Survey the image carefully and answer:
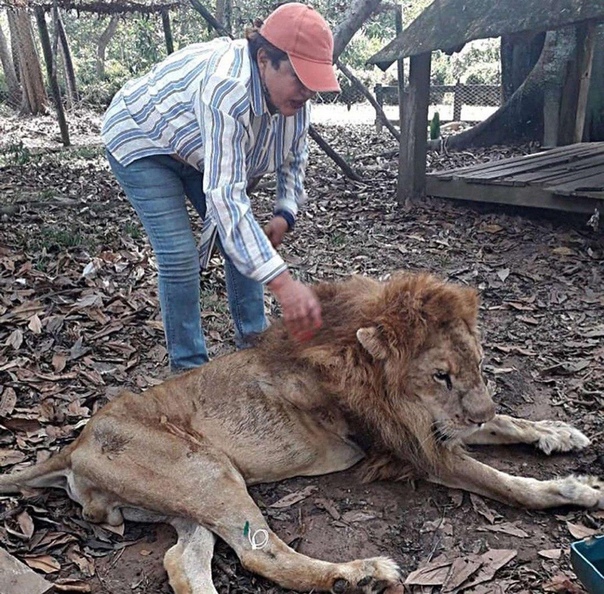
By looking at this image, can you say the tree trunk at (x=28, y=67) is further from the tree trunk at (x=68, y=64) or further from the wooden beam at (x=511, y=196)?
the wooden beam at (x=511, y=196)

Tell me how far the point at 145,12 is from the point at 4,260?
766 cm

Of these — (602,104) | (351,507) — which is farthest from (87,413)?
(602,104)

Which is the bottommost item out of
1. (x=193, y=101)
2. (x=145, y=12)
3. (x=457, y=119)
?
(x=457, y=119)

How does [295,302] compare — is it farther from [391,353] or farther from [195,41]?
[195,41]

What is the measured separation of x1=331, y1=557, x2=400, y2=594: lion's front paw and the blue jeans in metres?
1.31

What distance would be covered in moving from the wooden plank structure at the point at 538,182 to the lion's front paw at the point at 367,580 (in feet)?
15.4

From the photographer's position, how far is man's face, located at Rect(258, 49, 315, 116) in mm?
2869

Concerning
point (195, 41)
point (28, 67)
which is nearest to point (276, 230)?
point (28, 67)

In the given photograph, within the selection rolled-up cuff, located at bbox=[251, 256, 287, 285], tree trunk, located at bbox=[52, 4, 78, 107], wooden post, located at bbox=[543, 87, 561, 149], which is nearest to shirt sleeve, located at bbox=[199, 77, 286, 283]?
rolled-up cuff, located at bbox=[251, 256, 287, 285]

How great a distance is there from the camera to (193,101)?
3230mm

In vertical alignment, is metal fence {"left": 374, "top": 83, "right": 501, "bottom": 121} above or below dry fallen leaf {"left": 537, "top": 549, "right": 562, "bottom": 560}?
above

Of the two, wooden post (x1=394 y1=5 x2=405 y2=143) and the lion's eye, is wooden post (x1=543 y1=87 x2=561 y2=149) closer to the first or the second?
wooden post (x1=394 y1=5 x2=405 y2=143)

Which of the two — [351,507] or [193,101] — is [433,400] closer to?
[351,507]

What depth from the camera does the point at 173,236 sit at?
3.65m
